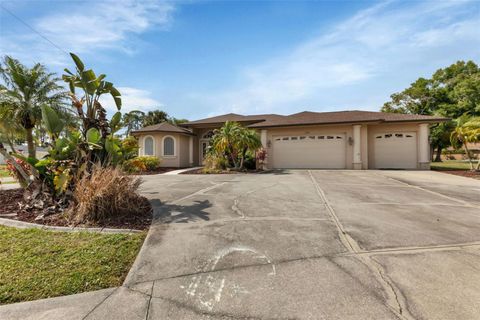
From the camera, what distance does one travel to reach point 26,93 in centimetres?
1428

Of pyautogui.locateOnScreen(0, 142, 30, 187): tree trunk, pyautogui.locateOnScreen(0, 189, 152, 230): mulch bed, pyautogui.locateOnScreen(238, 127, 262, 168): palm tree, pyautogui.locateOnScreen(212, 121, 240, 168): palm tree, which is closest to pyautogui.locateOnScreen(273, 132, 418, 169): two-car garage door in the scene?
pyautogui.locateOnScreen(238, 127, 262, 168): palm tree

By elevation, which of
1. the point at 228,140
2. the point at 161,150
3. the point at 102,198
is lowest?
the point at 102,198

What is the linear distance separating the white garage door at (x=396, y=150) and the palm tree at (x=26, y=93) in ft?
77.9

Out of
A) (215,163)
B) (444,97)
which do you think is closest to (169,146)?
(215,163)

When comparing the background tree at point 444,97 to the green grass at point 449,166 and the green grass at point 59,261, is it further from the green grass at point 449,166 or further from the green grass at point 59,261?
the green grass at point 59,261

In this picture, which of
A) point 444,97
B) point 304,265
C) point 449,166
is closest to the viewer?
point 304,265

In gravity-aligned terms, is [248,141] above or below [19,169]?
above

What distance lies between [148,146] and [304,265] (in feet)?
64.0

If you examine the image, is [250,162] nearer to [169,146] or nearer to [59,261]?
[169,146]

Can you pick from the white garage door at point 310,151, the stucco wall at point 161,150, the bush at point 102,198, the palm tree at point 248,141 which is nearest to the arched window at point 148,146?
the stucco wall at point 161,150

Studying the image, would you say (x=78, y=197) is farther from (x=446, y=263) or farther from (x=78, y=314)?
(x=446, y=263)

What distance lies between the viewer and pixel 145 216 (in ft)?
16.5

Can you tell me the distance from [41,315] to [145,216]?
2.86 meters

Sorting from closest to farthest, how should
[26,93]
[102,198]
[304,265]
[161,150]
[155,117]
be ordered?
[304,265], [102,198], [26,93], [161,150], [155,117]
